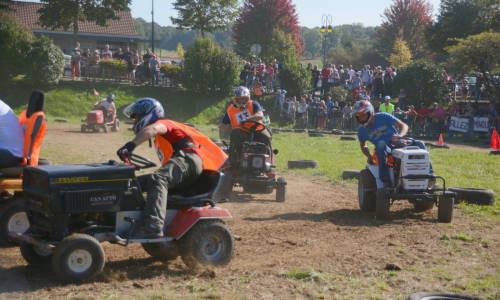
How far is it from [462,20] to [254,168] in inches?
1453

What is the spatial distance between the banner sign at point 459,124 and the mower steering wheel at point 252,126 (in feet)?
57.3

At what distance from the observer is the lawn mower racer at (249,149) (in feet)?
37.2

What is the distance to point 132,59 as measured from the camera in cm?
3431

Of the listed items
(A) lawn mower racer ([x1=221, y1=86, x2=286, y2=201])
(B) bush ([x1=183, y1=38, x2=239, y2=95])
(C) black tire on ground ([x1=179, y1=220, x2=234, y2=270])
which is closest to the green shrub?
(B) bush ([x1=183, y1=38, x2=239, y2=95])

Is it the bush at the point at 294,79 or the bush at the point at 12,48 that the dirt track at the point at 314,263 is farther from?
the bush at the point at 12,48

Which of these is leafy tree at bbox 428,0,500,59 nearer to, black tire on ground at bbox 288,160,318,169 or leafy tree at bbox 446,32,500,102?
leafy tree at bbox 446,32,500,102

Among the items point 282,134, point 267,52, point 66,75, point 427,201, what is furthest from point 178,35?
point 427,201

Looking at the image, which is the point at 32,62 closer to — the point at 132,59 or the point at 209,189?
the point at 132,59

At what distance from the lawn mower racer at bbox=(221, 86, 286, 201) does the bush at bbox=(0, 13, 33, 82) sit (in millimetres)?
21597

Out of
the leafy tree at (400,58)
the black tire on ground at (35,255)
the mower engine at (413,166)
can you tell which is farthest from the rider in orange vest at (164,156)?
the leafy tree at (400,58)

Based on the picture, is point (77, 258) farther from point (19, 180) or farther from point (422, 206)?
point (422, 206)

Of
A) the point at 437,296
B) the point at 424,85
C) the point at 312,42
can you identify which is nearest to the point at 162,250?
the point at 437,296

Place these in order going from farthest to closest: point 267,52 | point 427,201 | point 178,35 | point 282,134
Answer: point 178,35 → point 267,52 → point 282,134 → point 427,201

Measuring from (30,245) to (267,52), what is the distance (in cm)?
4607
